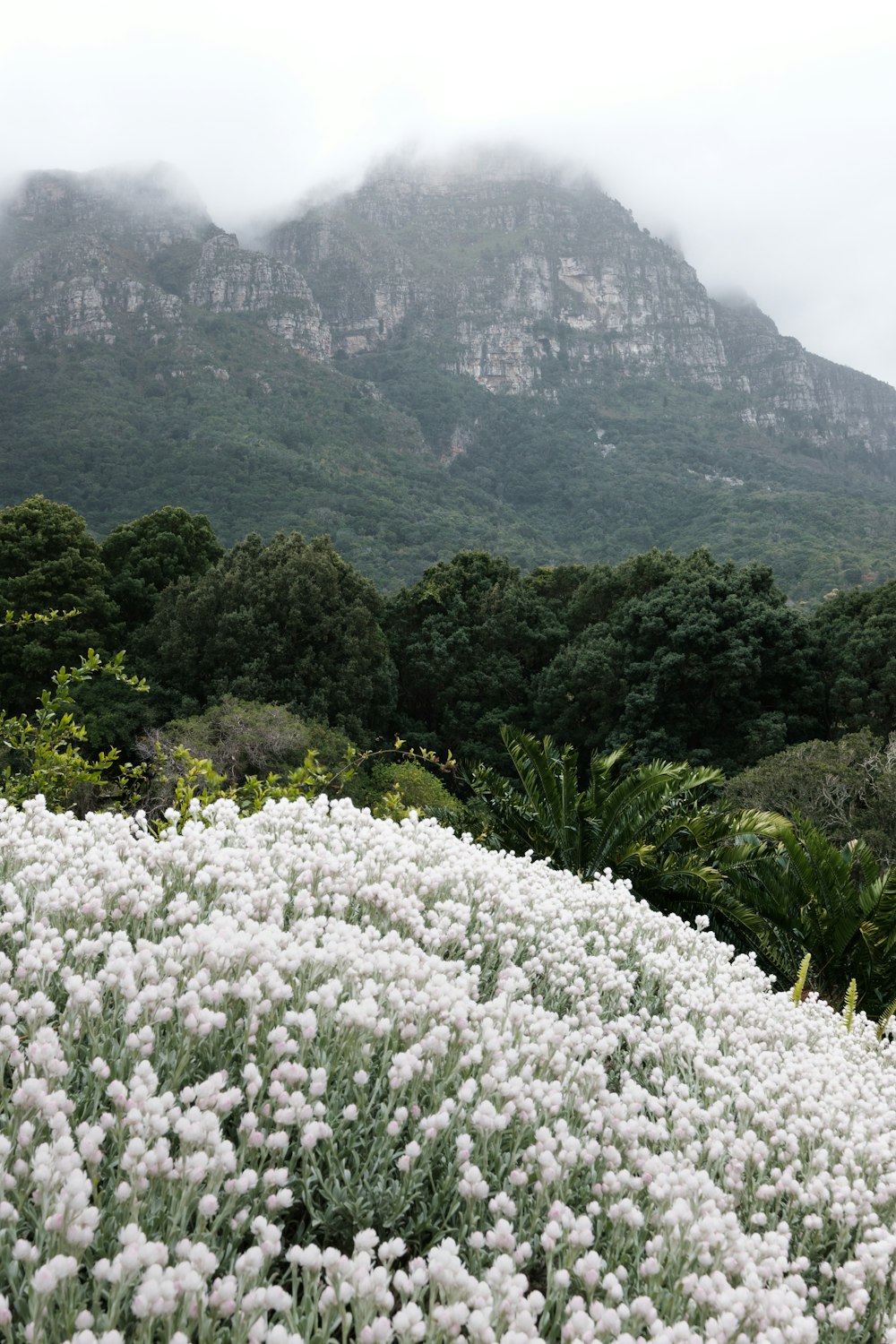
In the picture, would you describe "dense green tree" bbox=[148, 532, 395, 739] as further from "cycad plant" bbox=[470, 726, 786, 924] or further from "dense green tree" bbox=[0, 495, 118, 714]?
"cycad plant" bbox=[470, 726, 786, 924]

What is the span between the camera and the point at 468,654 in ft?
95.0

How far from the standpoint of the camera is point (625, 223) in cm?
19350

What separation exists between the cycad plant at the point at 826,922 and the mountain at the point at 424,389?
44264 mm

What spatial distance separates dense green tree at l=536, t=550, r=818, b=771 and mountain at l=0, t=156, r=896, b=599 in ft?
88.8

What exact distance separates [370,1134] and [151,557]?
27.8m

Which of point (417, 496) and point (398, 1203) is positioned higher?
point (417, 496)

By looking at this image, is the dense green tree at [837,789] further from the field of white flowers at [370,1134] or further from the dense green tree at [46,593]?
the dense green tree at [46,593]

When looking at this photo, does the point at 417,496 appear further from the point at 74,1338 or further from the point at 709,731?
the point at 74,1338

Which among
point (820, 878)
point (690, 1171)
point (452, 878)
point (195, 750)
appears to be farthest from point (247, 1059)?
point (195, 750)

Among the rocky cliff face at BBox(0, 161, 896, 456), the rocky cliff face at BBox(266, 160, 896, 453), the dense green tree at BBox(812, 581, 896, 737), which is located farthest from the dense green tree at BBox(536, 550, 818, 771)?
the rocky cliff face at BBox(266, 160, 896, 453)

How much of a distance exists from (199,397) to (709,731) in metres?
75.9

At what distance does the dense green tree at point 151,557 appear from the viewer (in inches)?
1052

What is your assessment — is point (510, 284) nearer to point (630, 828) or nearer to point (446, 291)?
point (446, 291)

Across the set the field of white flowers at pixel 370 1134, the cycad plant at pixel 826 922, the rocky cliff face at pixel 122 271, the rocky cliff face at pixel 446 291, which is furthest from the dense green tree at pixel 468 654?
the rocky cliff face at pixel 446 291
